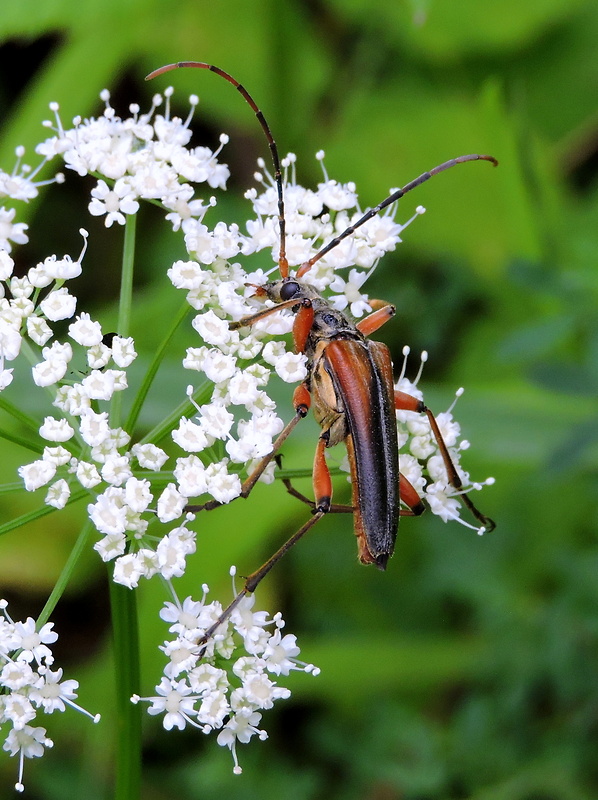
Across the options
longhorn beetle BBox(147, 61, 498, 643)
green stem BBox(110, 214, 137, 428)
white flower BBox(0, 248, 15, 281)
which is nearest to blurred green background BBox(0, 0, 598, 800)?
longhorn beetle BBox(147, 61, 498, 643)

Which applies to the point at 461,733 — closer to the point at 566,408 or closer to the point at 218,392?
the point at 566,408

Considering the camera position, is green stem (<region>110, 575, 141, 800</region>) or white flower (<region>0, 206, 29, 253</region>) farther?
white flower (<region>0, 206, 29, 253</region>)

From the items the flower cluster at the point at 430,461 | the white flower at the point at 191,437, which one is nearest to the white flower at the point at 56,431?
the white flower at the point at 191,437

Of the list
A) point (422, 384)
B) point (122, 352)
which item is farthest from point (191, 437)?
point (422, 384)

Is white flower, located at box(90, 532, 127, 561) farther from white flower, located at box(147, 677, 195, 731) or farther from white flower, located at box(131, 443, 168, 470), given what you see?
white flower, located at box(147, 677, 195, 731)

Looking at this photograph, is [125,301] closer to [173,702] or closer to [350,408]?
[350,408]

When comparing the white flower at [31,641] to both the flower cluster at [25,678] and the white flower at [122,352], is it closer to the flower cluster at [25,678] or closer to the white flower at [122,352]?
the flower cluster at [25,678]
